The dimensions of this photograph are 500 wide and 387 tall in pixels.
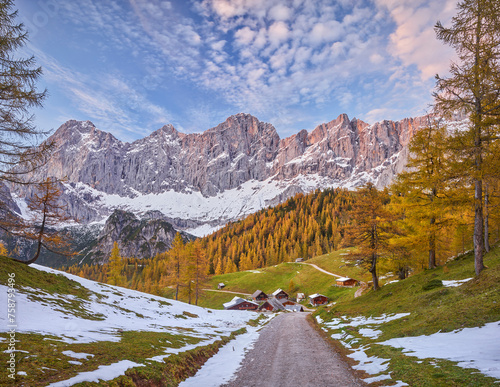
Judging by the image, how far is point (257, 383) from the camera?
9.47 meters

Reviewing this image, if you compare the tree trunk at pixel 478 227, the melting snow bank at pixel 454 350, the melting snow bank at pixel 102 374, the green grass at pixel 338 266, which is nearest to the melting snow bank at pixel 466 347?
the melting snow bank at pixel 454 350

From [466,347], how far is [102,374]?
11938 millimetres

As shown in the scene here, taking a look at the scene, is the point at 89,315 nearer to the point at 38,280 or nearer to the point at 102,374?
the point at 38,280

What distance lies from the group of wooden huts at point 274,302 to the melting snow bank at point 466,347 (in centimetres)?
6149

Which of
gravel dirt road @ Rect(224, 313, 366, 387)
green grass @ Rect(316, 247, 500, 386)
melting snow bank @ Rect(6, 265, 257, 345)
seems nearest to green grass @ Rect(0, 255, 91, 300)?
melting snow bank @ Rect(6, 265, 257, 345)

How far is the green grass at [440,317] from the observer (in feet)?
23.9

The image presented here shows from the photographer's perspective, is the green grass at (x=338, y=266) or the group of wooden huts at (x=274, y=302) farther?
the green grass at (x=338, y=266)

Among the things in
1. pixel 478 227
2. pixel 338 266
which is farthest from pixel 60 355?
pixel 338 266

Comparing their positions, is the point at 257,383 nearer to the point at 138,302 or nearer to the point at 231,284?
the point at 138,302

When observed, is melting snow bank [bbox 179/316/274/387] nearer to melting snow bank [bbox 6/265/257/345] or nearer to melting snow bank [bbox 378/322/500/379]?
melting snow bank [bbox 6/265/257/345]

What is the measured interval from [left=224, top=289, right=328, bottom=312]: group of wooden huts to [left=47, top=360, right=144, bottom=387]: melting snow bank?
62389 mm

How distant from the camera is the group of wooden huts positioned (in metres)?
68.6

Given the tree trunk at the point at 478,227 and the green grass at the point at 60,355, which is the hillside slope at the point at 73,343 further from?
the tree trunk at the point at 478,227

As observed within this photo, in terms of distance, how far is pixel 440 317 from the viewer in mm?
13125
